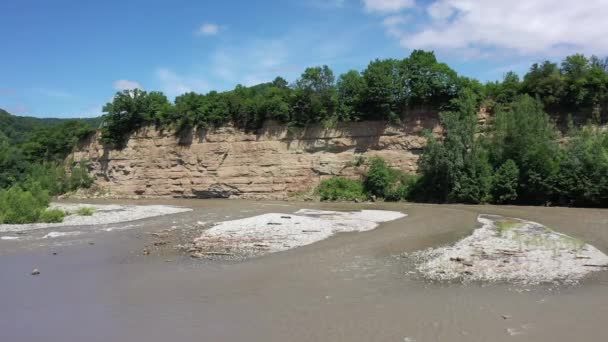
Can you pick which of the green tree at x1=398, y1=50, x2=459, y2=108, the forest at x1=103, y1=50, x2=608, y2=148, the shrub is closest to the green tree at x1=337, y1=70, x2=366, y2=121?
the forest at x1=103, y1=50, x2=608, y2=148

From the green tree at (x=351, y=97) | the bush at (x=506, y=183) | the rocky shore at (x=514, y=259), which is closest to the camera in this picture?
the rocky shore at (x=514, y=259)

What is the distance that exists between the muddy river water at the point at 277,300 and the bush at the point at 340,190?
2376cm

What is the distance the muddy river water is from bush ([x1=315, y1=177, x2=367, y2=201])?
77.9 ft

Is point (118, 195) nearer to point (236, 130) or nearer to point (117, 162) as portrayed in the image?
point (117, 162)

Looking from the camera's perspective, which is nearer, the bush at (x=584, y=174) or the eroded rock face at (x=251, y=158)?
the bush at (x=584, y=174)

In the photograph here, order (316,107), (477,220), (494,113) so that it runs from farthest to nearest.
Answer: (316,107), (494,113), (477,220)

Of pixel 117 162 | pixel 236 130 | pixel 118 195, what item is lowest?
pixel 118 195

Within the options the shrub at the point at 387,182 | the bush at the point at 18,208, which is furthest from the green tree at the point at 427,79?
the bush at the point at 18,208

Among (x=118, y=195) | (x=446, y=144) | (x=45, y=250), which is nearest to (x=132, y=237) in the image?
(x=45, y=250)

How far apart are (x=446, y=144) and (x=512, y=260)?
24379mm

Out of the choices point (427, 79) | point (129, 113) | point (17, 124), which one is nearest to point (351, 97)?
point (427, 79)

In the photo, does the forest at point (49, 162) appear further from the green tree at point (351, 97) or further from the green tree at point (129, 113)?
the green tree at point (351, 97)

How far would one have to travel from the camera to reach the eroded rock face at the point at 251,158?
4288 cm

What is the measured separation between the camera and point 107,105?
52.6 meters
